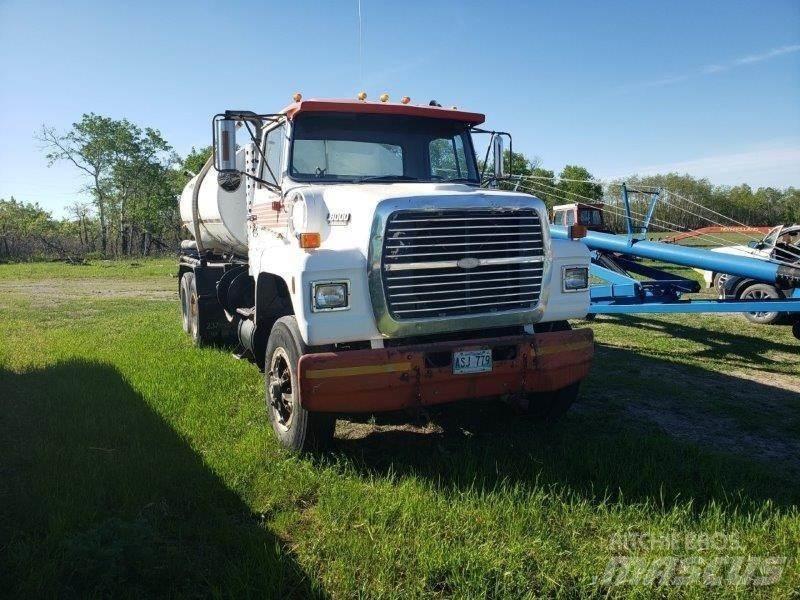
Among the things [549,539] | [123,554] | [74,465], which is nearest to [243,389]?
[74,465]

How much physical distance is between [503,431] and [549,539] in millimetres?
1980

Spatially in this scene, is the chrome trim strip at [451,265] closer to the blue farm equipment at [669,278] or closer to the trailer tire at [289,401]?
the trailer tire at [289,401]

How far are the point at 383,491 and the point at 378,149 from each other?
3258 millimetres

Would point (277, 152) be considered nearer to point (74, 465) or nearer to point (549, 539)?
point (74, 465)

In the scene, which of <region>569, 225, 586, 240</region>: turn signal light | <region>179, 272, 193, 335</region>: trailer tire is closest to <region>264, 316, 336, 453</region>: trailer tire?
<region>569, 225, 586, 240</region>: turn signal light

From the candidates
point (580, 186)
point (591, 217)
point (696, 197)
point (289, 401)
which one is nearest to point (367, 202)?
point (289, 401)

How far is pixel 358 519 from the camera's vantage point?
367cm

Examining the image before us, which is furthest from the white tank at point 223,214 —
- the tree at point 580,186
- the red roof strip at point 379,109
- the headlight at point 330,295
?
the tree at point 580,186

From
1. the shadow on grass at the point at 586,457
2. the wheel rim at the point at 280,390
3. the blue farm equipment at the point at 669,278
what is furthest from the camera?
the blue farm equipment at the point at 669,278

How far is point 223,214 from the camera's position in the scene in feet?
25.6

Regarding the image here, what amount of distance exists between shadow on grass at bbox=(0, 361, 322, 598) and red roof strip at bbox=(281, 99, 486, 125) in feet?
10.2

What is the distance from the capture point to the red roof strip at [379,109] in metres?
5.41

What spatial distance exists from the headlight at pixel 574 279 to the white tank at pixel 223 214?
13.6 feet

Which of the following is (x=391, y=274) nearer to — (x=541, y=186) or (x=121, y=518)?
(x=121, y=518)
